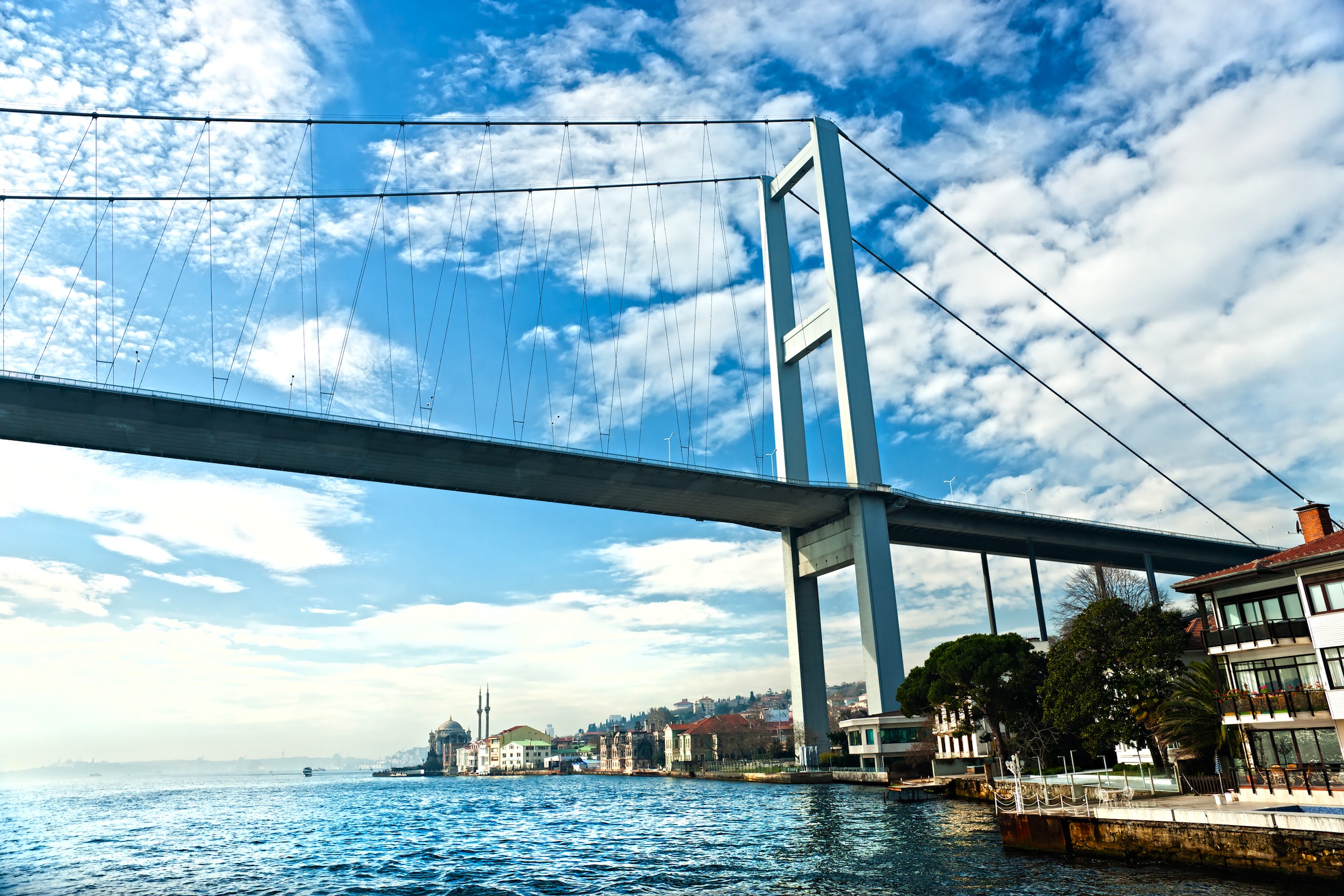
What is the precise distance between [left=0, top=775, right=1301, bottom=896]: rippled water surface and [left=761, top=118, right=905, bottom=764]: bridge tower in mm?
9220

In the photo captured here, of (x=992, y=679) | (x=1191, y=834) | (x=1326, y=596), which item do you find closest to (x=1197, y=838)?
(x=1191, y=834)

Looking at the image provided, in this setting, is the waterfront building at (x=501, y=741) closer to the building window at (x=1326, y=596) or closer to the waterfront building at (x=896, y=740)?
the waterfront building at (x=896, y=740)

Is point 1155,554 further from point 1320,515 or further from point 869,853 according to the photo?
point 869,853

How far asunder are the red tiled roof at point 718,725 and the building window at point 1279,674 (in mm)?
92678

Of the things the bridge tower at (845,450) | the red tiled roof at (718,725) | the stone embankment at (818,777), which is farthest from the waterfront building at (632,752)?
the bridge tower at (845,450)

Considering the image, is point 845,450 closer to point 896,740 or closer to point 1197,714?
point 896,740

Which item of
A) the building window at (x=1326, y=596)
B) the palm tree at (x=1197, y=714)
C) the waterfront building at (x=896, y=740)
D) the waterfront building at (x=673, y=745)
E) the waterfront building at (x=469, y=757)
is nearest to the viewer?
the building window at (x=1326, y=596)

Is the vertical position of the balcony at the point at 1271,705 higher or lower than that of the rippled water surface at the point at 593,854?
higher

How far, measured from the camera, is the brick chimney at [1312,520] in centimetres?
2661

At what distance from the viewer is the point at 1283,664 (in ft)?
71.2

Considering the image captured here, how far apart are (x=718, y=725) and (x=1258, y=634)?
328 ft

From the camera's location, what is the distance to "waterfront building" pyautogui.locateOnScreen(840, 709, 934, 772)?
170 ft

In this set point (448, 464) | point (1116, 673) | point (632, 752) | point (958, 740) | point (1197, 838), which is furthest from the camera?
point (632, 752)

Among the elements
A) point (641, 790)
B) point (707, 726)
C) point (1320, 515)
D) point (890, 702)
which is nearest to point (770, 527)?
point (890, 702)
